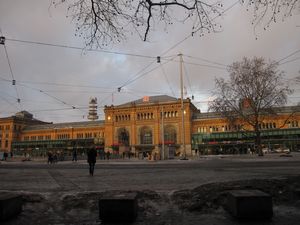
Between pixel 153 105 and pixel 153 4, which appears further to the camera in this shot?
pixel 153 105

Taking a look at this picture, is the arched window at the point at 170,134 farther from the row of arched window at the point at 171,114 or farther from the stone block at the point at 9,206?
the stone block at the point at 9,206

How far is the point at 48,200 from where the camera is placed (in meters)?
8.66

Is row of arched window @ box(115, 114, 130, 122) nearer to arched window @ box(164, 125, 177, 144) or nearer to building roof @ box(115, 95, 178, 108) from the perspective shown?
building roof @ box(115, 95, 178, 108)

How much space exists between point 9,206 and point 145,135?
328 feet

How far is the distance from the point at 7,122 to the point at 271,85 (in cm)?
11393

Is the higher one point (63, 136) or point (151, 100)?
point (151, 100)

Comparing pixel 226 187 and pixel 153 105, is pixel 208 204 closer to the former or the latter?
pixel 226 187

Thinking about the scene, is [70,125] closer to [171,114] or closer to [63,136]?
[63,136]

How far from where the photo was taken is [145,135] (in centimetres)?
10688

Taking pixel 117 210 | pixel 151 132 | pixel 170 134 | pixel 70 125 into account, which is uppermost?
pixel 70 125

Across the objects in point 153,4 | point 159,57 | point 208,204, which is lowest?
point 208,204

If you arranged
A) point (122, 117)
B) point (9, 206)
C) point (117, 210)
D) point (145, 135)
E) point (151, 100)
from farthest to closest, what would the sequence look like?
point (151, 100) < point (122, 117) < point (145, 135) < point (9, 206) < point (117, 210)

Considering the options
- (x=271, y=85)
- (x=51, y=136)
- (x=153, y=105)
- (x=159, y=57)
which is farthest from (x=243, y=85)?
(x=51, y=136)

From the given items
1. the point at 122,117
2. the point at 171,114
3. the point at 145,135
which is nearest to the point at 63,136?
the point at 122,117
